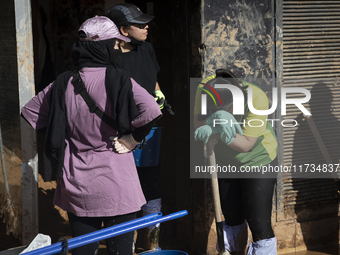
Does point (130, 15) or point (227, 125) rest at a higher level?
point (130, 15)

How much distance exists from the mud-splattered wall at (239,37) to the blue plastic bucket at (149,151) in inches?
28.1

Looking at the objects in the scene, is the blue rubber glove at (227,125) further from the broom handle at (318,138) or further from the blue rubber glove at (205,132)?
the broom handle at (318,138)

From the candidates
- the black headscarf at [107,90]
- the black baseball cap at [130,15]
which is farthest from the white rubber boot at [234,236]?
the black baseball cap at [130,15]

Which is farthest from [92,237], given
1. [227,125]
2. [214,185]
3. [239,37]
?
[239,37]

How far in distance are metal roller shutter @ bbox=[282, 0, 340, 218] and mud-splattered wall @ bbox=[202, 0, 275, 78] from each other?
21 centimetres

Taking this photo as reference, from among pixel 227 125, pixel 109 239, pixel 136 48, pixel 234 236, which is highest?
pixel 136 48

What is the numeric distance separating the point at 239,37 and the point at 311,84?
87 cm

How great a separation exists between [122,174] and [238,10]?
202 centimetres

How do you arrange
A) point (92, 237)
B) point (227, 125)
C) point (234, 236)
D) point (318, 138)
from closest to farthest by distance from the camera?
point (92, 237) → point (227, 125) → point (234, 236) → point (318, 138)

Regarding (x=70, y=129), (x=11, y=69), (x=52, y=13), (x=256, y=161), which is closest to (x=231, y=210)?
(x=256, y=161)

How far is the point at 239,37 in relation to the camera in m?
4.00

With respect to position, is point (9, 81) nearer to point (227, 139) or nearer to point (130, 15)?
point (130, 15)

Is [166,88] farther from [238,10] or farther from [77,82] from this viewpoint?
[77,82]

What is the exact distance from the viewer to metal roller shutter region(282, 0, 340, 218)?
13.7 feet
